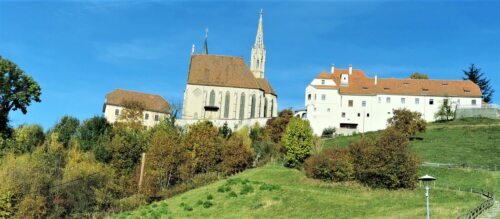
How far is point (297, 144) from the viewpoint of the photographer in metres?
68.6

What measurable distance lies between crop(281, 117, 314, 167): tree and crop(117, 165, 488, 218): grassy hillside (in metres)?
14.7

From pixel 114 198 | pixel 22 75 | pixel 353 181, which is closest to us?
pixel 353 181

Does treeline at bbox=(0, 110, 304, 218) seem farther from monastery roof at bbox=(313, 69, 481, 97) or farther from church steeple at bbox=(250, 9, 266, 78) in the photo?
church steeple at bbox=(250, 9, 266, 78)

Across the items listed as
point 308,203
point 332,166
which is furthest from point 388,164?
point 308,203

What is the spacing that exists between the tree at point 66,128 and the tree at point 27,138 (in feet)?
7.64

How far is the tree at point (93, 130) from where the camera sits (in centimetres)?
8331

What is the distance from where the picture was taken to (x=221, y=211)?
143ft

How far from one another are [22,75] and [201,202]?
28.5 meters

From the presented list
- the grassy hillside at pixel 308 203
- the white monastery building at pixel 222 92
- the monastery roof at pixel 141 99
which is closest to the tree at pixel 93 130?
the white monastery building at pixel 222 92

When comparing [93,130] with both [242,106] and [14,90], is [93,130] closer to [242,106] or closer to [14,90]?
[14,90]

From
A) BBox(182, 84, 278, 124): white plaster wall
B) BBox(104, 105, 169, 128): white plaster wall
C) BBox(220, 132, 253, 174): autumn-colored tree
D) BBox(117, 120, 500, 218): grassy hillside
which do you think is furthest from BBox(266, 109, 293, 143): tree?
BBox(104, 105, 169, 128): white plaster wall

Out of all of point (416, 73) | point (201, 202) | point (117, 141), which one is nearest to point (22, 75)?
point (117, 141)

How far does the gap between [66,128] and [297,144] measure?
118ft

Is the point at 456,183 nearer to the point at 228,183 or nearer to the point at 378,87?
the point at 228,183
